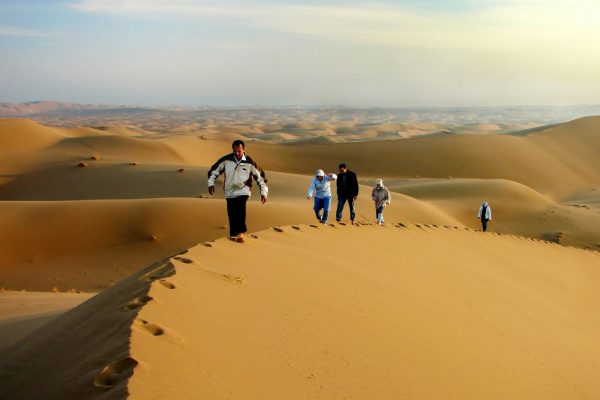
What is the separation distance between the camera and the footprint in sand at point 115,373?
10.6 feet

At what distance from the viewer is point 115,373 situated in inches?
130

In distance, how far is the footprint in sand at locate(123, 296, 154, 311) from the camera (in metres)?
4.29

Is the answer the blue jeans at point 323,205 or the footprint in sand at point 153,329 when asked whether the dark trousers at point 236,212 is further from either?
the blue jeans at point 323,205

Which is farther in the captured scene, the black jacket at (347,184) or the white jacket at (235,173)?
the black jacket at (347,184)

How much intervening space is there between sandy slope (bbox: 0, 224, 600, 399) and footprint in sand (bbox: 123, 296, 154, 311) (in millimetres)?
16

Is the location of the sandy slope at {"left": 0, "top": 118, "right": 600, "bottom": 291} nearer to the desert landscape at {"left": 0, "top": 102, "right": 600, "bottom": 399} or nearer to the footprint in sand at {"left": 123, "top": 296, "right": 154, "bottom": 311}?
the desert landscape at {"left": 0, "top": 102, "right": 600, "bottom": 399}

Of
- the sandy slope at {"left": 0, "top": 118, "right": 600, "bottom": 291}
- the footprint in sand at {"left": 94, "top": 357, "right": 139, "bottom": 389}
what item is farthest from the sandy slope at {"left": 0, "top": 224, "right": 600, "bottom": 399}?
the sandy slope at {"left": 0, "top": 118, "right": 600, "bottom": 291}

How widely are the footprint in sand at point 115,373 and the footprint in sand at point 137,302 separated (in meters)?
0.91

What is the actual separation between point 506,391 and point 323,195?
7398mm

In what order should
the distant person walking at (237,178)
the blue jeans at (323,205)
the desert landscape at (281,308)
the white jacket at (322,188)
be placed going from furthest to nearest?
the white jacket at (322,188) < the blue jeans at (323,205) < the distant person walking at (237,178) < the desert landscape at (281,308)

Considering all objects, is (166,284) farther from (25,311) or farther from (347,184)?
(347,184)

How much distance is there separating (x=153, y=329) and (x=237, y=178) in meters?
3.55

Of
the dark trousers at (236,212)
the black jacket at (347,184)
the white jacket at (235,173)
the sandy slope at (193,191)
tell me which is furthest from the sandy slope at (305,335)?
the sandy slope at (193,191)

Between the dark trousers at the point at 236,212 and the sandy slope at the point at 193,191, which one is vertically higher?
the dark trousers at the point at 236,212
